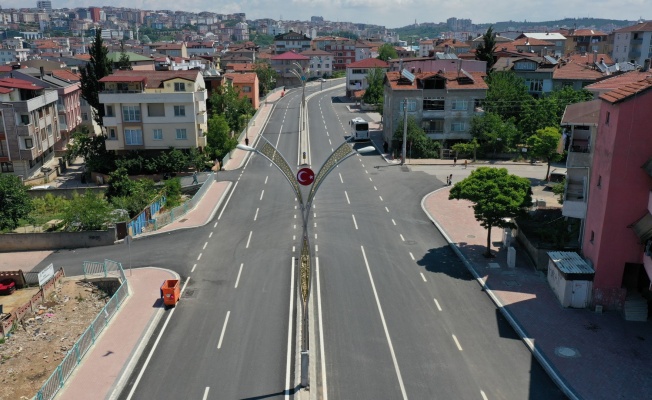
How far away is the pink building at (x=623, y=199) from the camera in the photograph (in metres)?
28.8

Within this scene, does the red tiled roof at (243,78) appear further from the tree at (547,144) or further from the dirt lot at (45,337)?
the dirt lot at (45,337)

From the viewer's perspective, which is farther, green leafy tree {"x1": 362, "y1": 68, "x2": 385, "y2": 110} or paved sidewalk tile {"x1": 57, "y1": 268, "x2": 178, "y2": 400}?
green leafy tree {"x1": 362, "y1": 68, "x2": 385, "y2": 110}

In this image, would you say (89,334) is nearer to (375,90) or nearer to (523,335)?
(523,335)

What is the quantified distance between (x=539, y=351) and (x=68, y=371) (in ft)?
71.7

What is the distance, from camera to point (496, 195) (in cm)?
3634

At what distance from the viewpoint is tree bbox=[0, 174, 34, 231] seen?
4691 cm

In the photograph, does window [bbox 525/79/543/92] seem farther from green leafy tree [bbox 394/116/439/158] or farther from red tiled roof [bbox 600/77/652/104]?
red tiled roof [bbox 600/77/652/104]

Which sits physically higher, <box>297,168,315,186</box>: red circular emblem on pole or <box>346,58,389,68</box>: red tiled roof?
<box>346,58,389,68</box>: red tiled roof

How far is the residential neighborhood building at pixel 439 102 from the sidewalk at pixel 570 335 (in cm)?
3437

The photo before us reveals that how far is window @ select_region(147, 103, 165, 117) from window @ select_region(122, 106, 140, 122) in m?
1.29

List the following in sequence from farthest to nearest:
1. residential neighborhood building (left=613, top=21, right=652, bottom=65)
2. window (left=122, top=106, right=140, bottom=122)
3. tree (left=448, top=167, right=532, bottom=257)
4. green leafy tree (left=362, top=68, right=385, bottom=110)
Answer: residential neighborhood building (left=613, top=21, right=652, bottom=65) < green leafy tree (left=362, top=68, right=385, bottom=110) < window (left=122, top=106, right=140, bottom=122) < tree (left=448, top=167, right=532, bottom=257)

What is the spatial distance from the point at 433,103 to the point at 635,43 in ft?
283

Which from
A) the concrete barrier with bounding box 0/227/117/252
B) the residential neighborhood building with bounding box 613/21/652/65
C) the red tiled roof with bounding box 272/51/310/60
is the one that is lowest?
the concrete barrier with bounding box 0/227/117/252

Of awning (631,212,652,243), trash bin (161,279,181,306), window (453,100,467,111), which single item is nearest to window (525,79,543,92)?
window (453,100,467,111)
